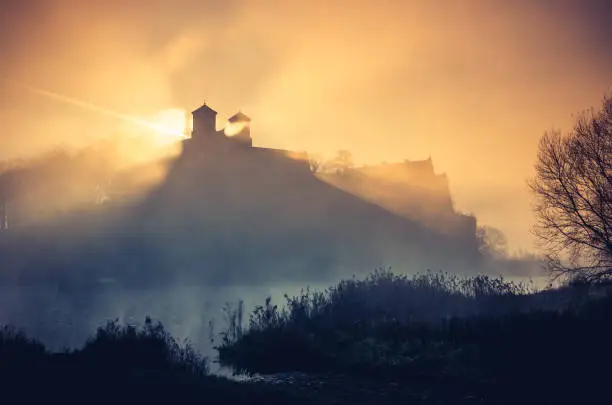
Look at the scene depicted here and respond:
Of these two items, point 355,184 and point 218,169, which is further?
point 355,184

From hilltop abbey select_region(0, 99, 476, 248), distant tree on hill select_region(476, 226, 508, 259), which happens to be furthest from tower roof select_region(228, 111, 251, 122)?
distant tree on hill select_region(476, 226, 508, 259)

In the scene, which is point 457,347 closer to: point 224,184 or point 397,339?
point 397,339

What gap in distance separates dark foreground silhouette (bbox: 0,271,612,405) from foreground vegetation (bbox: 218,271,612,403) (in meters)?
0.03

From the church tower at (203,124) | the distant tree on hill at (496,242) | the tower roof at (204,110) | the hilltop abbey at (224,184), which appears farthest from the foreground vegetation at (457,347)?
the distant tree on hill at (496,242)

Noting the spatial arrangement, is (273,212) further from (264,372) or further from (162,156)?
(264,372)

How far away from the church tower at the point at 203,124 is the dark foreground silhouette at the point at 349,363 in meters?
75.9

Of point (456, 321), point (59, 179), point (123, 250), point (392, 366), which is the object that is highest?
point (59, 179)

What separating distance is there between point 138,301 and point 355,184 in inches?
2302

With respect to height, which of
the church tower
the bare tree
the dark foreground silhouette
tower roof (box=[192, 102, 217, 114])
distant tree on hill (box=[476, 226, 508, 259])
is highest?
tower roof (box=[192, 102, 217, 114])

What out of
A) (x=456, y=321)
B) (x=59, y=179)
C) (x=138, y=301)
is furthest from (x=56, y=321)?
(x=59, y=179)

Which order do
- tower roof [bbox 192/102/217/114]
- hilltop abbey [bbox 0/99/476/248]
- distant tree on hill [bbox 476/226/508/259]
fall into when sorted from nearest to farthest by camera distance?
hilltop abbey [bbox 0/99/476/248] → tower roof [bbox 192/102/217/114] → distant tree on hill [bbox 476/226/508/259]

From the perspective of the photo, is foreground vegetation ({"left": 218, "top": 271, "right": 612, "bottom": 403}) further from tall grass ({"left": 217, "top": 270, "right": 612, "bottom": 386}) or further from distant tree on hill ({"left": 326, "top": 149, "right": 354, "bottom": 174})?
distant tree on hill ({"left": 326, "top": 149, "right": 354, "bottom": 174})

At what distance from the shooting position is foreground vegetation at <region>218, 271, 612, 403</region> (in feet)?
45.9

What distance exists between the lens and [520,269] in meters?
114
